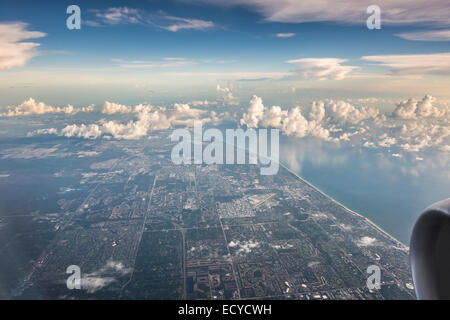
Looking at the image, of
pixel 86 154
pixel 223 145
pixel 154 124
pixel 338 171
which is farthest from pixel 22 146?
pixel 338 171

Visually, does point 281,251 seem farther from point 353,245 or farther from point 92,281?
point 92,281

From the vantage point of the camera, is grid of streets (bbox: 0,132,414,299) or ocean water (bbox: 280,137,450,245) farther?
ocean water (bbox: 280,137,450,245)

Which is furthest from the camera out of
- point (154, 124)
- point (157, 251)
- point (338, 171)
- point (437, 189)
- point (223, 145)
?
point (154, 124)

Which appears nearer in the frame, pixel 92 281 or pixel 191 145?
pixel 92 281

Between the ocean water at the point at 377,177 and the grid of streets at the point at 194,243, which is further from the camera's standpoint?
the ocean water at the point at 377,177

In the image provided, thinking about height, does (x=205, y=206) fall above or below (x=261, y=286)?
above

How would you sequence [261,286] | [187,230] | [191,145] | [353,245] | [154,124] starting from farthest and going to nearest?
[154,124] → [191,145] → [187,230] → [353,245] → [261,286]

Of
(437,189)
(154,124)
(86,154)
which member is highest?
(154,124)

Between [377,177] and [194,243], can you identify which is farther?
→ [377,177]
